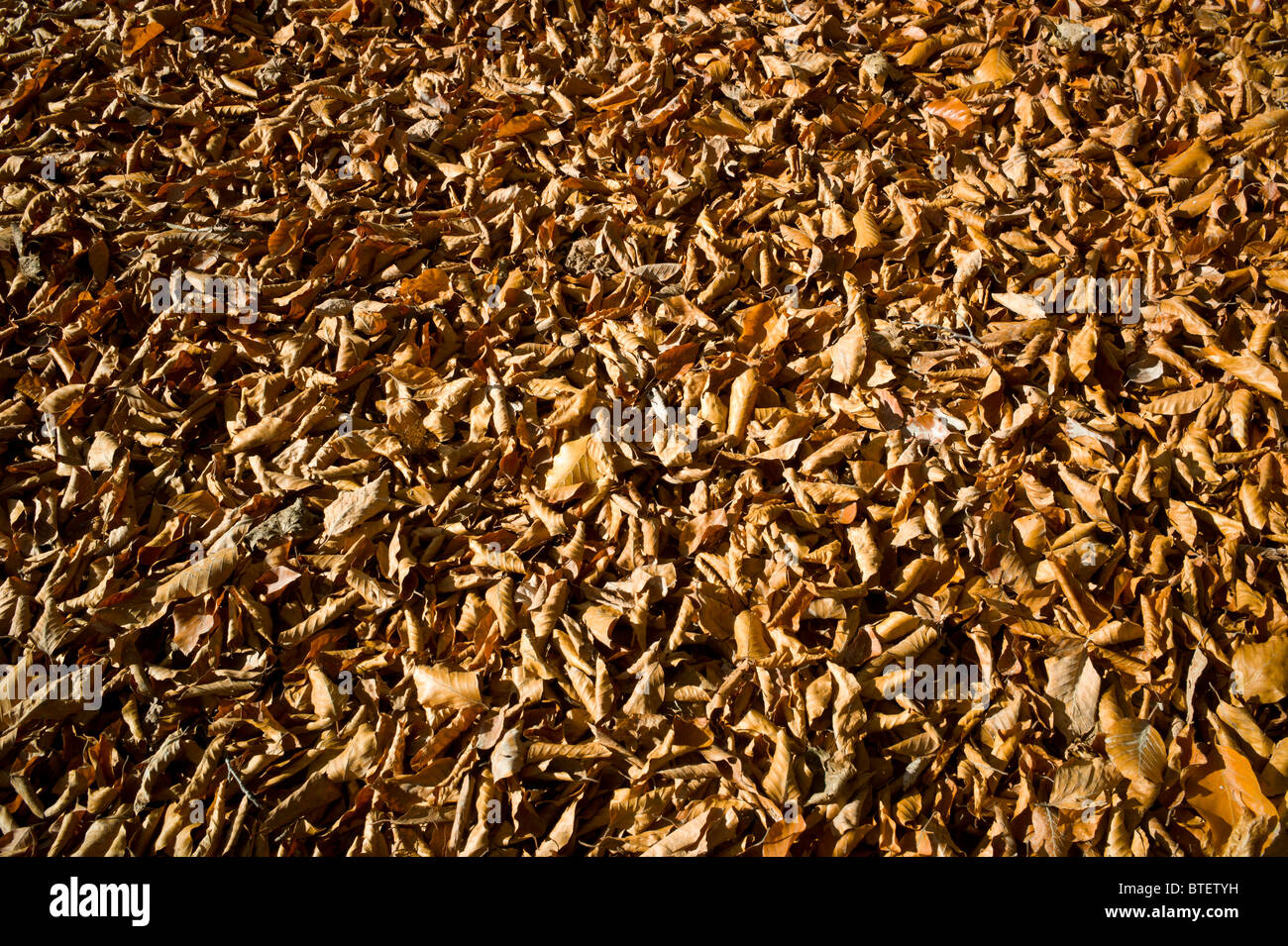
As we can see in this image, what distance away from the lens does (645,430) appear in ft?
6.02
